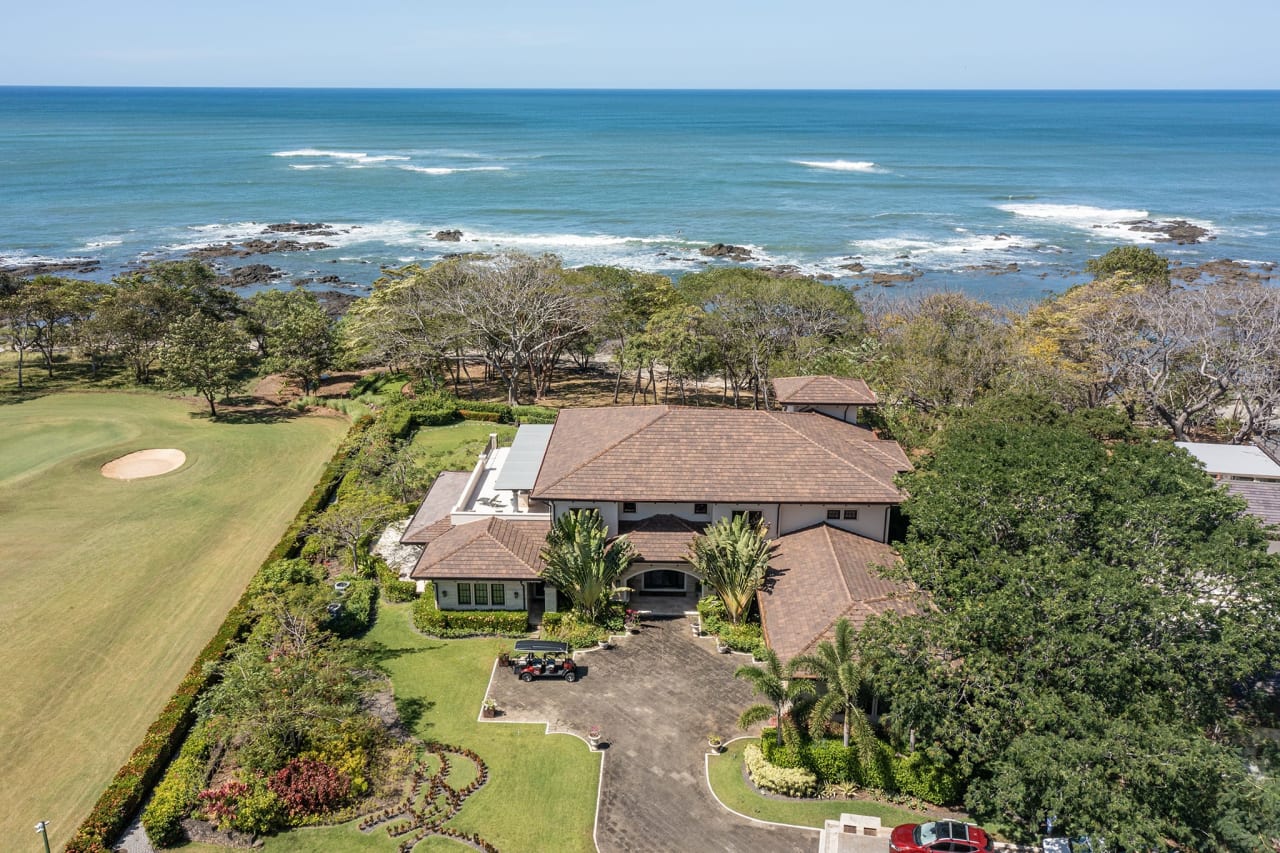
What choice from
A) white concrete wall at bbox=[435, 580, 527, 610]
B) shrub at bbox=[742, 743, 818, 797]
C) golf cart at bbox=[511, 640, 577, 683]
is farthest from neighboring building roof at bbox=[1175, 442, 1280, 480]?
white concrete wall at bbox=[435, 580, 527, 610]

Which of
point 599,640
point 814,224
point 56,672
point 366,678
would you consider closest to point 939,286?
point 814,224

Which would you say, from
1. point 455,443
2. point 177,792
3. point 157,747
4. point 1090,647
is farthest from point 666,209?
point 177,792

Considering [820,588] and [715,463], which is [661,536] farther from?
[820,588]

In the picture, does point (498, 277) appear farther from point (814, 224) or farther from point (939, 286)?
point (814, 224)

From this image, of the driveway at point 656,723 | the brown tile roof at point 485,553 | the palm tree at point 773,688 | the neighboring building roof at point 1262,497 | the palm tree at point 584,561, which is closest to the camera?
the driveway at point 656,723

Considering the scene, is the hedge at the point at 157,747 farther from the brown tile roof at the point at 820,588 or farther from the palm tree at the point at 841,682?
the palm tree at the point at 841,682

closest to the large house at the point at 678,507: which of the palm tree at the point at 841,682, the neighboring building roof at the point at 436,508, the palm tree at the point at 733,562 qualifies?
the neighboring building roof at the point at 436,508
